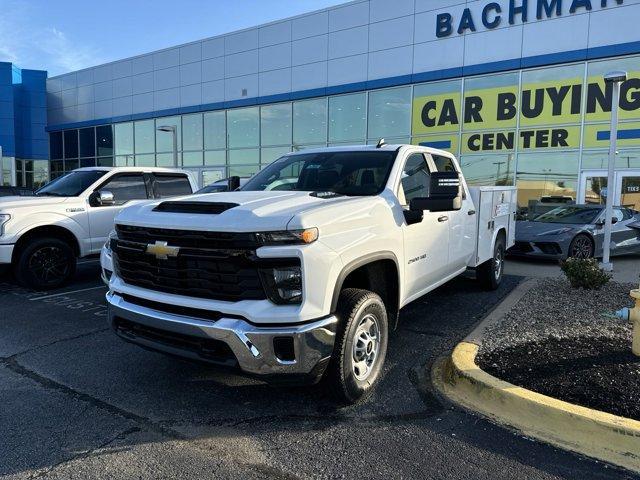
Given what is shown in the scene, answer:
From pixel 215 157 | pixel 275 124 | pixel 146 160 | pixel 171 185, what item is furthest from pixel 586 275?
pixel 146 160

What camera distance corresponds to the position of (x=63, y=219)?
305 inches

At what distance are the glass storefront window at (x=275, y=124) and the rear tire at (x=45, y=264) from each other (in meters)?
14.1

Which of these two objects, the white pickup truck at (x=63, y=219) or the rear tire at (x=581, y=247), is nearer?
the white pickup truck at (x=63, y=219)

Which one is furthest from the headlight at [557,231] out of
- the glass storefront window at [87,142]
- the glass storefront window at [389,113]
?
the glass storefront window at [87,142]

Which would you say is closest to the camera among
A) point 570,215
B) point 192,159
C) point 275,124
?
point 570,215

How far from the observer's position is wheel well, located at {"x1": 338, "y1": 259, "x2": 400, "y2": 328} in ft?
12.9

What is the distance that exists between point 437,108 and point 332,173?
13780 mm

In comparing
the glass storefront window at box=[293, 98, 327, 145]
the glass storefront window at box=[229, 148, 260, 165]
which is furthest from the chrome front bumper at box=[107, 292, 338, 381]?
the glass storefront window at box=[229, 148, 260, 165]

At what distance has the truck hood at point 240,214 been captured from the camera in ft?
10.5

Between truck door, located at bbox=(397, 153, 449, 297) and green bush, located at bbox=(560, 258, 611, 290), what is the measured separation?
225 cm

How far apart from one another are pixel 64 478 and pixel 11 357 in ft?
8.14

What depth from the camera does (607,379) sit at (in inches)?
145

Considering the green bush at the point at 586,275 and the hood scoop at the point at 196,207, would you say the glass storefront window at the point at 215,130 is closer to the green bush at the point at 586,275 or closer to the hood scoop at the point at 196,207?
the green bush at the point at 586,275

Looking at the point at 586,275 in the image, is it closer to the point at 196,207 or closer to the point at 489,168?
the point at 196,207
